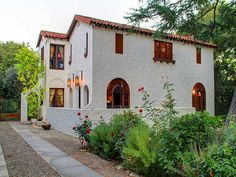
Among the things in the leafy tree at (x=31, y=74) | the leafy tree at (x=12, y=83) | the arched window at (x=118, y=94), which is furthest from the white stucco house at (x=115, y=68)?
the leafy tree at (x=12, y=83)

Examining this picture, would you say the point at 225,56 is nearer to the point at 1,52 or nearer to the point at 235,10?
the point at 235,10

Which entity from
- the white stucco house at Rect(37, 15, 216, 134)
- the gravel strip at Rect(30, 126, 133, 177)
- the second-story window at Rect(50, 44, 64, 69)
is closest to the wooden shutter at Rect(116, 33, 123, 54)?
the white stucco house at Rect(37, 15, 216, 134)

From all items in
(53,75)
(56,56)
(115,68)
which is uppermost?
(56,56)

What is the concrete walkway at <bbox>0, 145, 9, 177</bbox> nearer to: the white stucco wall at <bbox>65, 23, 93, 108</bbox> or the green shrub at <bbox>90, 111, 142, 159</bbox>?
the green shrub at <bbox>90, 111, 142, 159</bbox>

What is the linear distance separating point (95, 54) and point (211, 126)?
10567mm

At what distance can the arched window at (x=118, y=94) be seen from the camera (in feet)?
51.2

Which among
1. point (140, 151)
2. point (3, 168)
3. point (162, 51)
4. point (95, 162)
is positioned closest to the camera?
point (140, 151)

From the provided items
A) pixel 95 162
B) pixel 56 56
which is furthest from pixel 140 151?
pixel 56 56

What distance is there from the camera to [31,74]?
754 inches

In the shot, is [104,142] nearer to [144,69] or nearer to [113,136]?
[113,136]

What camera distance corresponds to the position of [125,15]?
10.8 metres

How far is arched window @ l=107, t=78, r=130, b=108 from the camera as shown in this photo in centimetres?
1562

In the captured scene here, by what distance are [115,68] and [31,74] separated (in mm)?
7603

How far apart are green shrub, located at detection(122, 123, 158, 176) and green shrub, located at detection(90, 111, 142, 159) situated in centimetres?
75
